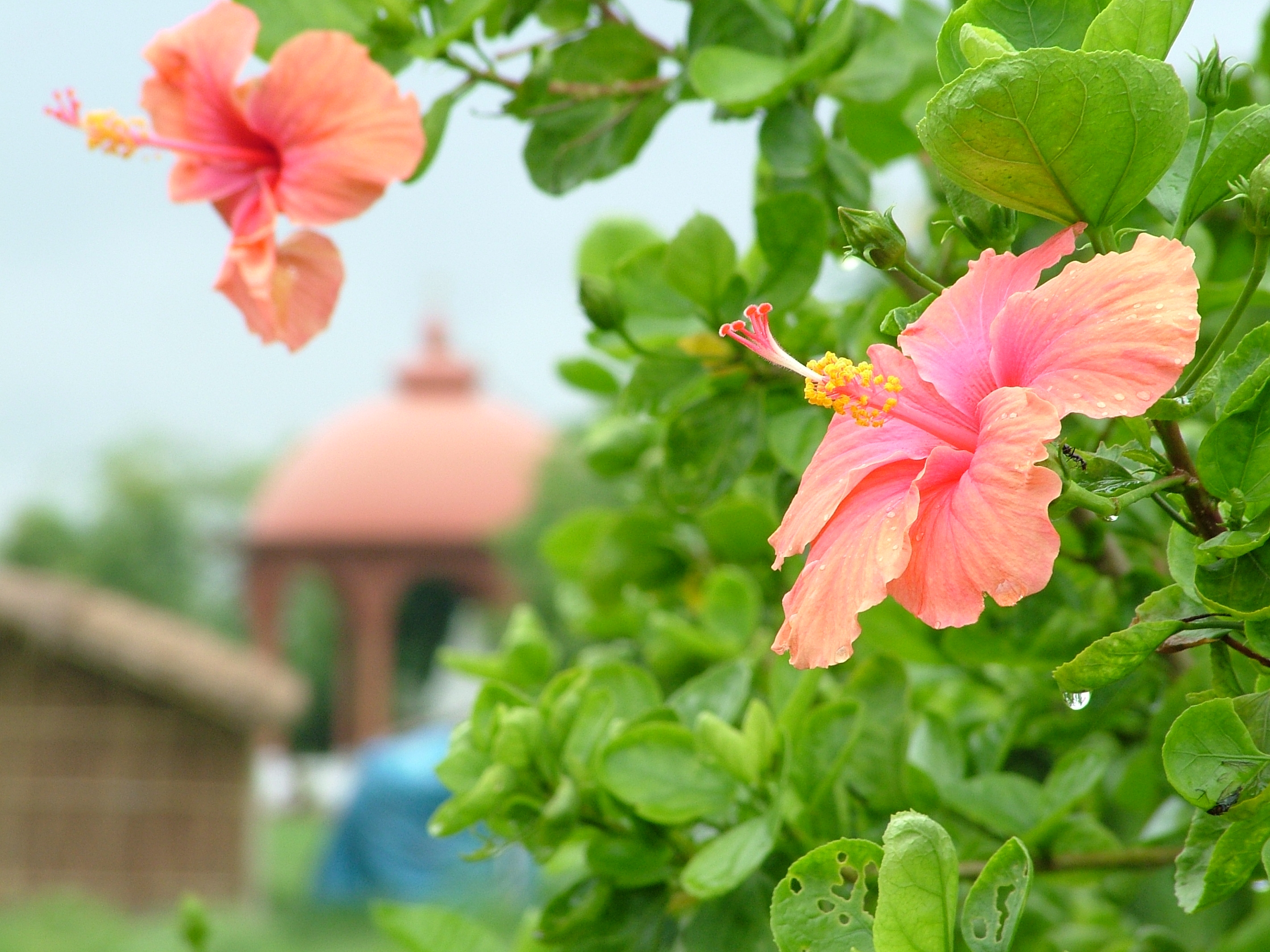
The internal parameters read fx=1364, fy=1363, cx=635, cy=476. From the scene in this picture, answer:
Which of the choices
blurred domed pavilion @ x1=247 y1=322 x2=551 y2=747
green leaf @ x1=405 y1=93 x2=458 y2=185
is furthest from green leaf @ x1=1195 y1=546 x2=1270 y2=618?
blurred domed pavilion @ x1=247 y1=322 x2=551 y2=747

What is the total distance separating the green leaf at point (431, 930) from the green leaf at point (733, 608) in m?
0.26

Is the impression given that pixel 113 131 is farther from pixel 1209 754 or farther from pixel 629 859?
pixel 1209 754

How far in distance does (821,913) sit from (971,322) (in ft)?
0.72

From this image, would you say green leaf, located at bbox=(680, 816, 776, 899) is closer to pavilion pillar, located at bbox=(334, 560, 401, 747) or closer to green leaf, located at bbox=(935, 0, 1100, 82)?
green leaf, located at bbox=(935, 0, 1100, 82)

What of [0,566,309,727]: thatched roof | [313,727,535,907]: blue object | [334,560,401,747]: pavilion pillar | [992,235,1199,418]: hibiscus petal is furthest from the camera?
[334,560,401,747]: pavilion pillar

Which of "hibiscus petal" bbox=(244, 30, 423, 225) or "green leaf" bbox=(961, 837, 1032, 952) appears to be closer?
"green leaf" bbox=(961, 837, 1032, 952)

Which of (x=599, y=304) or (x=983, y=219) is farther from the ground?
(x=983, y=219)

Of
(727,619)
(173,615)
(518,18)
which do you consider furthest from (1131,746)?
(173,615)

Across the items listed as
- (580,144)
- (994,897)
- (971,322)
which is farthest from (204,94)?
(994,897)

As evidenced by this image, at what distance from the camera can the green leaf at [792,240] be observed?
2.34 feet

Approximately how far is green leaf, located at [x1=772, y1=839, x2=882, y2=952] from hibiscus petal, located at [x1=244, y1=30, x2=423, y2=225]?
1.26 feet

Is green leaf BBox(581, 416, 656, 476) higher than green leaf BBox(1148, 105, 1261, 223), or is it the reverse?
green leaf BBox(1148, 105, 1261, 223)

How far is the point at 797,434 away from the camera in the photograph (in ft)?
2.42

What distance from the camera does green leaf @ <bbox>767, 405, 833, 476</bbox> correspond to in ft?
2.38
